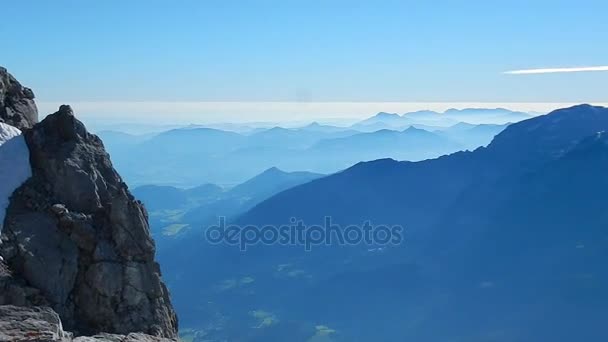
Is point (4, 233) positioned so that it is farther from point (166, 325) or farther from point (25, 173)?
point (166, 325)

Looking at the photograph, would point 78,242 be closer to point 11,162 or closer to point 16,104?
point 11,162

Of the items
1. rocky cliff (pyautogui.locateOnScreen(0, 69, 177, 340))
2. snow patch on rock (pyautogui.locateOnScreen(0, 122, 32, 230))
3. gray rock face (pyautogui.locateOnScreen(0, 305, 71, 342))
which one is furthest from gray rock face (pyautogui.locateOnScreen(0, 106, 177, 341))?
gray rock face (pyautogui.locateOnScreen(0, 305, 71, 342))

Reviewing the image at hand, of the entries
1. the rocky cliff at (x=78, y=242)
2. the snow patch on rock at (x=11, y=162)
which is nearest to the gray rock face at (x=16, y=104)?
the rocky cliff at (x=78, y=242)

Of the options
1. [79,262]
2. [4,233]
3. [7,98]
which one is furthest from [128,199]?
[7,98]

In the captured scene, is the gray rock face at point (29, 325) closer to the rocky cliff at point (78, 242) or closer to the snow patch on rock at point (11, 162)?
the rocky cliff at point (78, 242)

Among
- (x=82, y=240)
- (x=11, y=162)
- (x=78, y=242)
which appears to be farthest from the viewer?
(x=11, y=162)

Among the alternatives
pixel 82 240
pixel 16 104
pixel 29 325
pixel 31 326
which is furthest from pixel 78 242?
pixel 16 104

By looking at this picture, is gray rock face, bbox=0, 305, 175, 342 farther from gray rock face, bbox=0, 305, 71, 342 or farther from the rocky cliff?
the rocky cliff
